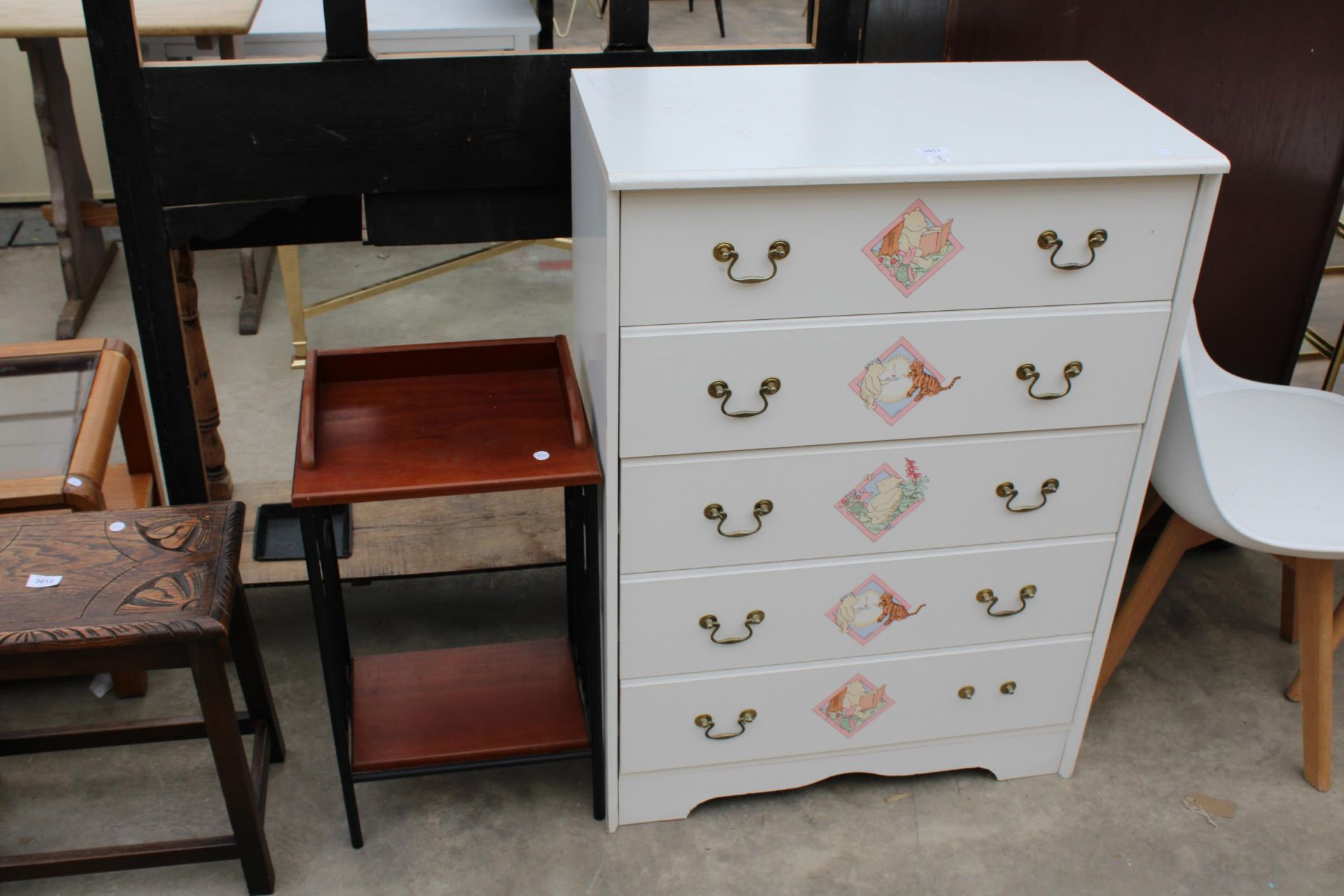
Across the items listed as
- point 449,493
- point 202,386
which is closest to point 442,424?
point 449,493

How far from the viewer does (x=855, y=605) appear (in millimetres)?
2027

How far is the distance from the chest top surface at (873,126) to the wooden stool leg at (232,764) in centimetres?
94

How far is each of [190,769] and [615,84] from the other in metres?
1.49

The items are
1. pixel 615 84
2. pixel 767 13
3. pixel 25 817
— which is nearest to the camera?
pixel 615 84

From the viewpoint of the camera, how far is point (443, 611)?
107 inches

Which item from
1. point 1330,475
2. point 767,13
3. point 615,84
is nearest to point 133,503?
point 615,84

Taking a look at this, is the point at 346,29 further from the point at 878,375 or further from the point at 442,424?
the point at 878,375

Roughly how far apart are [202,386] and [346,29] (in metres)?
1.03

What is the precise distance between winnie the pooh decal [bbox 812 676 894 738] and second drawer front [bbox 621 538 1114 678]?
0.24ft

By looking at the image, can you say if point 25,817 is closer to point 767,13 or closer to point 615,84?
point 615,84

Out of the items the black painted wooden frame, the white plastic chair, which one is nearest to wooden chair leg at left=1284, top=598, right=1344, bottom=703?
the white plastic chair

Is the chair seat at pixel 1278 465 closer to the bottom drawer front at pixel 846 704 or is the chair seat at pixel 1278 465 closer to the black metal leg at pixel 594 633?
the bottom drawer front at pixel 846 704

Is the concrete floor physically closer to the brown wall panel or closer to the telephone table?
the telephone table

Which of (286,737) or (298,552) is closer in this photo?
(286,737)
